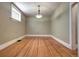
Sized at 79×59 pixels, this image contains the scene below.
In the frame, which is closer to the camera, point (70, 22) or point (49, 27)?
point (70, 22)

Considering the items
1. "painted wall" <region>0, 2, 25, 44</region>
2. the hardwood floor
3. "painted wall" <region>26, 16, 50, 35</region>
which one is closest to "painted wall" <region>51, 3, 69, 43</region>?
the hardwood floor

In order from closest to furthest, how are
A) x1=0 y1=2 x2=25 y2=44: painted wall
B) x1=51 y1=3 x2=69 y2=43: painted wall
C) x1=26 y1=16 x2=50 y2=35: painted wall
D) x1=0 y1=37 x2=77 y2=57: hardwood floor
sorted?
1. x1=0 y1=37 x2=77 y2=57: hardwood floor
2. x1=0 y1=2 x2=25 y2=44: painted wall
3. x1=51 y1=3 x2=69 y2=43: painted wall
4. x1=26 y1=16 x2=50 y2=35: painted wall

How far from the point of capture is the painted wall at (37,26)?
38.7 feet

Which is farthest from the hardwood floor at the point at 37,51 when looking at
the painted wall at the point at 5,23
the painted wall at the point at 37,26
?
the painted wall at the point at 37,26

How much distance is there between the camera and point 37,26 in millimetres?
11867

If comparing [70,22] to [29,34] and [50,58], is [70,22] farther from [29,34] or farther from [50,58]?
[29,34]

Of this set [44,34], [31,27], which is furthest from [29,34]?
[44,34]

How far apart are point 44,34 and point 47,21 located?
1.53 m

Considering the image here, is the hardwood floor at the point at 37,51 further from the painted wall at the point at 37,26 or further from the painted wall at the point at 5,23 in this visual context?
the painted wall at the point at 37,26

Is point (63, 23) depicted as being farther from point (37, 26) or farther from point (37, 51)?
point (37, 26)

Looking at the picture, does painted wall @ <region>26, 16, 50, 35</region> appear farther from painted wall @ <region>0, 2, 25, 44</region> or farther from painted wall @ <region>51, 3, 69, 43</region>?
painted wall @ <region>0, 2, 25, 44</region>

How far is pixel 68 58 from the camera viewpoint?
8.83ft

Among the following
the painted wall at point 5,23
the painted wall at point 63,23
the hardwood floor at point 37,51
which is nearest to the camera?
the hardwood floor at point 37,51

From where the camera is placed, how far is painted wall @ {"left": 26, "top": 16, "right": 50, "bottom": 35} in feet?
38.7
